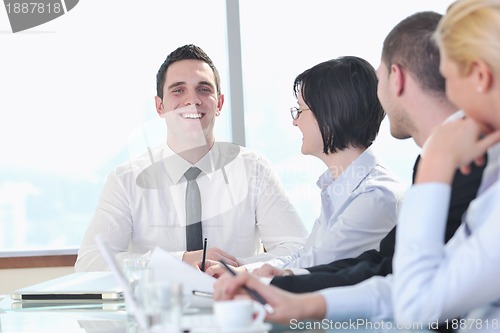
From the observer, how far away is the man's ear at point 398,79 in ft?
6.89

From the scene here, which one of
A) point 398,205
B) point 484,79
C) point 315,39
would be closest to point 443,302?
point 484,79

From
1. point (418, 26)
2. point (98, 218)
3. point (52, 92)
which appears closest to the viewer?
point (418, 26)

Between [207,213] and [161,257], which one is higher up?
A: [161,257]

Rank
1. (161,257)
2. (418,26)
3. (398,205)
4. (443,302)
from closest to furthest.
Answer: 1. (443,302)
2. (161,257)
3. (418,26)
4. (398,205)

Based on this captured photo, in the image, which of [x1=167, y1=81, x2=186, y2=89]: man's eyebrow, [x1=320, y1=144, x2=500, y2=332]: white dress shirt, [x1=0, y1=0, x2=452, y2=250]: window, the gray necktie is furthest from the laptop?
[x1=0, y1=0, x2=452, y2=250]: window

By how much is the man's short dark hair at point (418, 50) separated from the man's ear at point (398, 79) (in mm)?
13

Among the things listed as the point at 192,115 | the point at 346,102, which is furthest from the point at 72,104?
the point at 346,102

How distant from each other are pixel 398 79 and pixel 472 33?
0.59m

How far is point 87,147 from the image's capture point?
4527 millimetres

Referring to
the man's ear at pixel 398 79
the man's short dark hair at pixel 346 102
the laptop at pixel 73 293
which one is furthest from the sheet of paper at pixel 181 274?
the man's short dark hair at pixel 346 102

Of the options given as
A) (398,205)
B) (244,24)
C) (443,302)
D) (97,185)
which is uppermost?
(244,24)

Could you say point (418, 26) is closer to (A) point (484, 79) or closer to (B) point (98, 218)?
(A) point (484, 79)

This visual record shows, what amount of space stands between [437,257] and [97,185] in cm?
331

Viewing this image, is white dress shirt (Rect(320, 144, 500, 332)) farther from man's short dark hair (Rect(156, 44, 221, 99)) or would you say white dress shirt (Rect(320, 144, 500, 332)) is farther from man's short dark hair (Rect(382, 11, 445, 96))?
man's short dark hair (Rect(156, 44, 221, 99))
